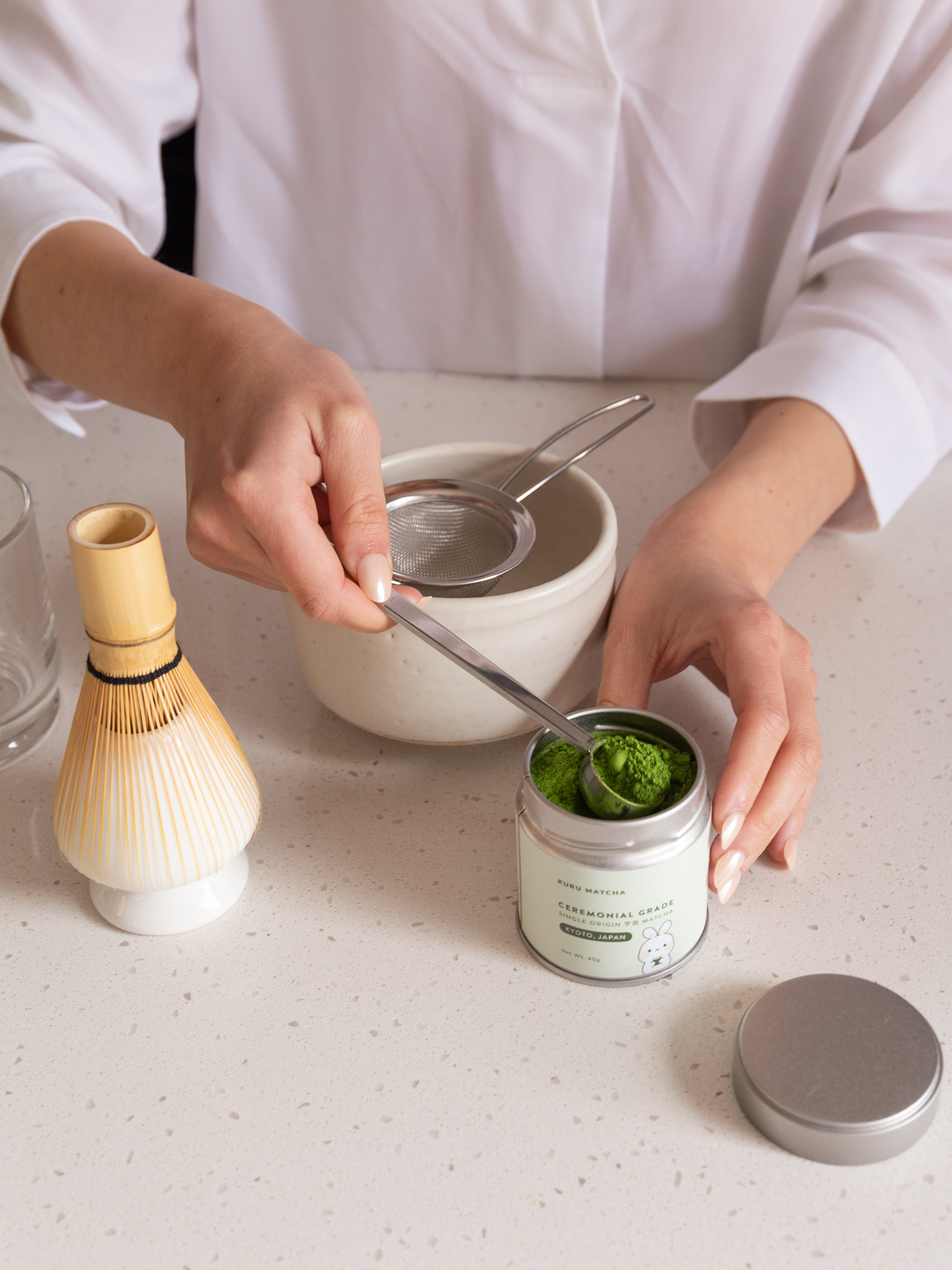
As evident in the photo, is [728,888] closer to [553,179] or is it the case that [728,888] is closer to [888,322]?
[888,322]

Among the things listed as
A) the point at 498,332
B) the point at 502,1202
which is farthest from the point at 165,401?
the point at 502,1202

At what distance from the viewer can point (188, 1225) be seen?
0.49m

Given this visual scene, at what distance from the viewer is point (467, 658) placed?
60 centimetres

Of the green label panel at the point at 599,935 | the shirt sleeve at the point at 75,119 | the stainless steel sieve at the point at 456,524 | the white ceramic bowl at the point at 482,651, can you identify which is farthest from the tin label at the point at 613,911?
the shirt sleeve at the point at 75,119

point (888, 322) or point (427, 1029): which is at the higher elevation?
point (888, 322)

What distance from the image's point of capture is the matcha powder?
1.80 ft

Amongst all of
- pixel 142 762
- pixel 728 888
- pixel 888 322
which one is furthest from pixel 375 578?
pixel 888 322

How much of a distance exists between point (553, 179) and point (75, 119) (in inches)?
16.7

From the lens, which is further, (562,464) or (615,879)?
(562,464)

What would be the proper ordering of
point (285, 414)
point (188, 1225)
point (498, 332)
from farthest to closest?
point (498, 332) < point (285, 414) < point (188, 1225)

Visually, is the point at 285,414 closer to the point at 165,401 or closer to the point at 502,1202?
the point at 165,401

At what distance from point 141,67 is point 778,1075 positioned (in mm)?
948

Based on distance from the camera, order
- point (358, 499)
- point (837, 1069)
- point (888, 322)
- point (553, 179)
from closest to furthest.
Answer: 1. point (837, 1069)
2. point (358, 499)
3. point (888, 322)
4. point (553, 179)

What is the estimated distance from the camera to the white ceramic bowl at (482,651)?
624 mm
